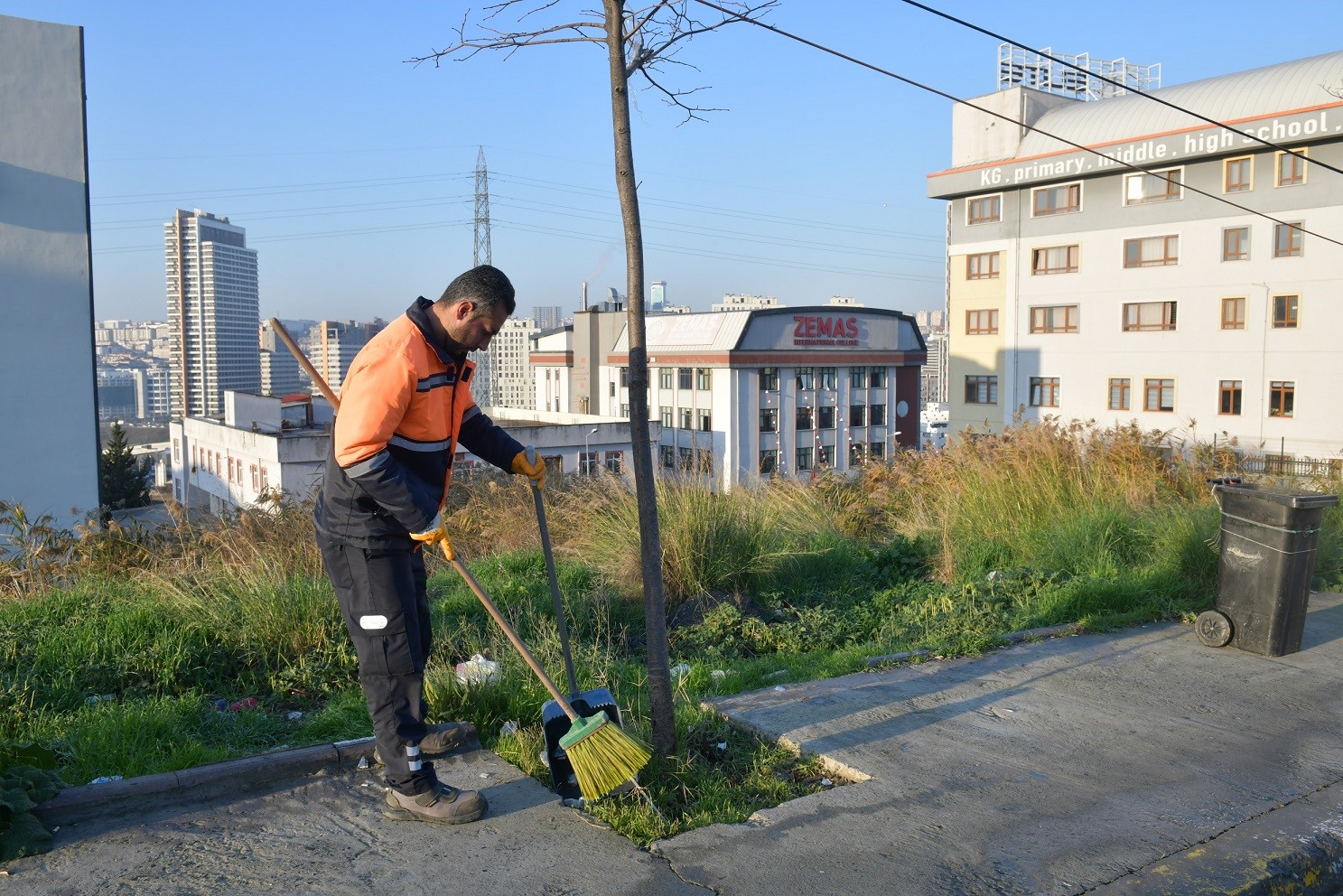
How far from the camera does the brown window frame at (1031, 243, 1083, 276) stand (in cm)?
4719

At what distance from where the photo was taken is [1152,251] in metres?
44.3

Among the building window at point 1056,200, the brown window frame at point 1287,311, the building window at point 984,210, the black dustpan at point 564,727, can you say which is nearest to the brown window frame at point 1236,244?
the brown window frame at point 1287,311

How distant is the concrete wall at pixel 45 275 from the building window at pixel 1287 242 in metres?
41.4

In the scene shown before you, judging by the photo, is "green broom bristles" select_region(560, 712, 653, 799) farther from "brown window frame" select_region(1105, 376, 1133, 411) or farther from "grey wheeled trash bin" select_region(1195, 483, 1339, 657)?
"brown window frame" select_region(1105, 376, 1133, 411)

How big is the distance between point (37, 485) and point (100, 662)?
24.3m

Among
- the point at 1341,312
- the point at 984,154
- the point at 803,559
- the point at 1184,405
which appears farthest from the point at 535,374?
the point at 803,559

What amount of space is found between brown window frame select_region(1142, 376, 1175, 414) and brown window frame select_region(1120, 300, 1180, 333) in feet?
7.30

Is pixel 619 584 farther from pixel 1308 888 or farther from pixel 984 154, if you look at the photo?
pixel 984 154

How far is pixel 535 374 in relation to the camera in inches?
3519


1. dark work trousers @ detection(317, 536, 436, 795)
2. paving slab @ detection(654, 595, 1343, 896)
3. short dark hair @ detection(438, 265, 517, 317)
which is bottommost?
paving slab @ detection(654, 595, 1343, 896)

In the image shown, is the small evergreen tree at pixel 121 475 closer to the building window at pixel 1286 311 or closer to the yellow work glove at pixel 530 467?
the yellow work glove at pixel 530 467

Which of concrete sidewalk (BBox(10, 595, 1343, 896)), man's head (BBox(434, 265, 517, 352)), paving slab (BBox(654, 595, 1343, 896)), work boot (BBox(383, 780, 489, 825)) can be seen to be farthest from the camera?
man's head (BBox(434, 265, 517, 352))

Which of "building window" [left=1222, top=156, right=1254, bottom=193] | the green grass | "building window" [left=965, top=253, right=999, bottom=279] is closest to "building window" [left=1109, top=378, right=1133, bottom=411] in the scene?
"building window" [left=965, top=253, right=999, bottom=279]

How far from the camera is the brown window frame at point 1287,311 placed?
128 ft
